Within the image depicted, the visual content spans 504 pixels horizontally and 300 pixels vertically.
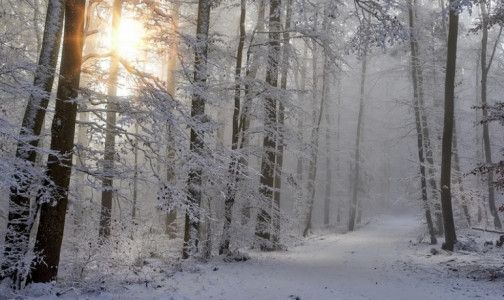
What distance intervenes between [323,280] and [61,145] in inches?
252

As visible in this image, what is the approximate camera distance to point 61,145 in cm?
700

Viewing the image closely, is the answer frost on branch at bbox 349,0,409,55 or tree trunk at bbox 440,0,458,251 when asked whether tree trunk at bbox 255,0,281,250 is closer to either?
frost on branch at bbox 349,0,409,55

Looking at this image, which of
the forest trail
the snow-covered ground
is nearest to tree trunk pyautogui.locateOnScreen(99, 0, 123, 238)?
the snow-covered ground

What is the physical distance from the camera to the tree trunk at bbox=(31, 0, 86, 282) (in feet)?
22.5

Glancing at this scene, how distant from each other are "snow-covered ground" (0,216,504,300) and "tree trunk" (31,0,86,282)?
51 cm

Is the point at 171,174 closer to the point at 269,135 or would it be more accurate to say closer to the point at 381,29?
the point at 269,135

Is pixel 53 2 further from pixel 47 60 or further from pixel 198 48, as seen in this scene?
pixel 198 48

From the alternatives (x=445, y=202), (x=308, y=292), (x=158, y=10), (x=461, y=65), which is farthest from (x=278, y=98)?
(x=461, y=65)

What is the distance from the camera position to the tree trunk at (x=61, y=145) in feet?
22.5

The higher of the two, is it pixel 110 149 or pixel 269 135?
pixel 269 135

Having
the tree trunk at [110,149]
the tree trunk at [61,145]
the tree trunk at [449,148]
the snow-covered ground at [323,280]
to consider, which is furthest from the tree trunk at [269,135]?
the tree trunk at [449,148]

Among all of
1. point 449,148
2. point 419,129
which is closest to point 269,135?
point 449,148

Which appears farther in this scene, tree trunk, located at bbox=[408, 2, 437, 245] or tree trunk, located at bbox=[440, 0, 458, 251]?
tree trunk, located at bbox=[408, 2, 437, 245]

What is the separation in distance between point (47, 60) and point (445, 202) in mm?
13295
